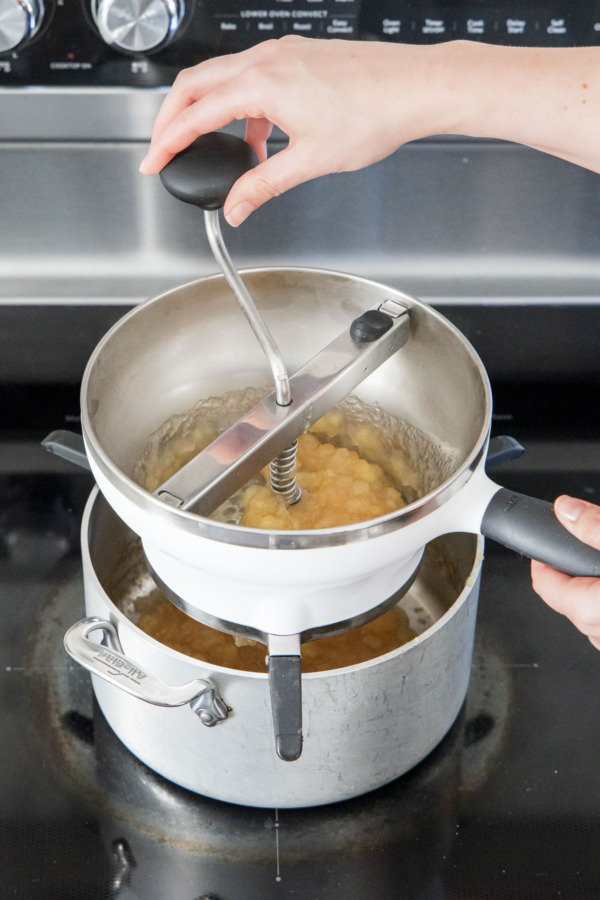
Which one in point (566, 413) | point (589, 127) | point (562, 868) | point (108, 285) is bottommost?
point (562, 868)

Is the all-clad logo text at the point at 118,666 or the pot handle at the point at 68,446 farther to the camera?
the pot handle at the point at 68,446

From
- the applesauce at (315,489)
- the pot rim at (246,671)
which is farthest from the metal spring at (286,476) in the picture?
the pot rim at (246,671)

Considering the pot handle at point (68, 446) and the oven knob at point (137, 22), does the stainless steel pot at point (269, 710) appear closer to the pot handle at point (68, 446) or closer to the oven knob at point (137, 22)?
the pot handle at point (68, 446)

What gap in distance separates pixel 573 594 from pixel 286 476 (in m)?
0.20

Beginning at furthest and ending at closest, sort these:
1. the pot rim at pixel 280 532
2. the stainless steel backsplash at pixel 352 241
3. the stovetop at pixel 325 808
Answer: the stainless steel backsplash at pixel 352 241, the stovetop at pixel 325 808, the pot rim at pixel 280 532

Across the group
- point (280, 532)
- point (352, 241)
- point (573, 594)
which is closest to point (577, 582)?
point (573, 594)

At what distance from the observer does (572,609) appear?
51cm

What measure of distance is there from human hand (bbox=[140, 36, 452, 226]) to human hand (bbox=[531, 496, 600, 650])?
0.77 feet

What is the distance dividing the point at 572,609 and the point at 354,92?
317 mm

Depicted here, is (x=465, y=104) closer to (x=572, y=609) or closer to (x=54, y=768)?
(x=572, y=609)

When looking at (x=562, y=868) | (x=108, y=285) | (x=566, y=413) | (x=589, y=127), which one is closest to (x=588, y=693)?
(x=562, y=868)

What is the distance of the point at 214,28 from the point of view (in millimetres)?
683

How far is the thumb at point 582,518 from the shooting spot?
486mm

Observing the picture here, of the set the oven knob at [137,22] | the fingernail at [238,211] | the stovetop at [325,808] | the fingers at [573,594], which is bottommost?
the stovetop at [325,808]
